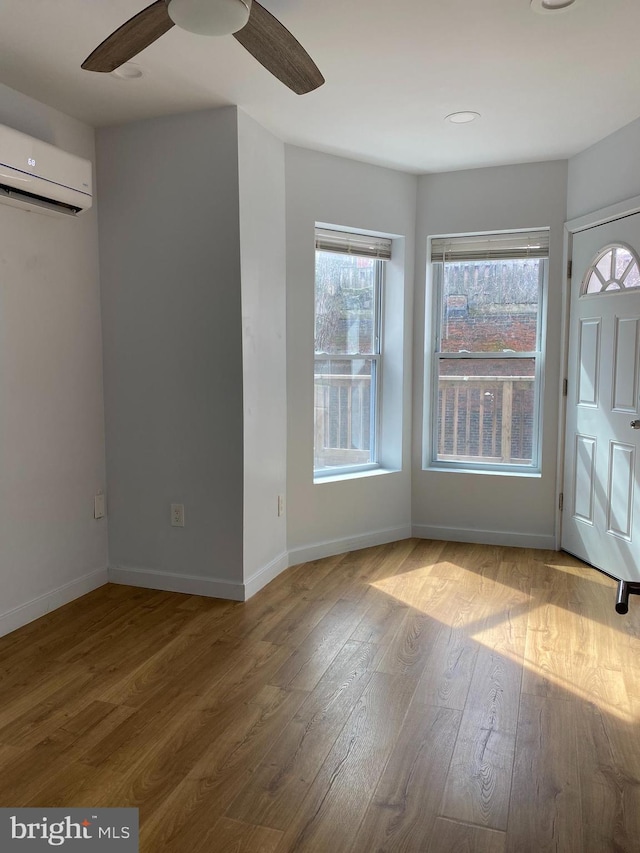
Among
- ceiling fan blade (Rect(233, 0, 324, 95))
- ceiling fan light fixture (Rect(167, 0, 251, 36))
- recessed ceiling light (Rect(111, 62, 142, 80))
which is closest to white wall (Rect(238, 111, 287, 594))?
recessed ceiling light (Rect(111, 62, 142, 80))

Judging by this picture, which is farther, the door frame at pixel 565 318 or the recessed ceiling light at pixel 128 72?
the door frame at pixel 565 318

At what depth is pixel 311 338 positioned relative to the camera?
12.9 feet

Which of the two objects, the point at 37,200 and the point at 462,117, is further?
the point at 462,117

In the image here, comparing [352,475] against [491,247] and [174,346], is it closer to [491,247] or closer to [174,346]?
[174,346]

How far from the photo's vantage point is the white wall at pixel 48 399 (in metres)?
2.95

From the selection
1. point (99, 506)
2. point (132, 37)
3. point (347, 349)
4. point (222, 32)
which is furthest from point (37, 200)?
point (347, 349)

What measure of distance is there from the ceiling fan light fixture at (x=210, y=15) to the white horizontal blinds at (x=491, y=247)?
276cm

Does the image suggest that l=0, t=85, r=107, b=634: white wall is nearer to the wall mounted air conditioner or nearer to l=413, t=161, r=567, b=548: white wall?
the wall mounted air conditioner

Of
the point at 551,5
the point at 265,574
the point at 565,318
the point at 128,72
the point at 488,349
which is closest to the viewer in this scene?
the point at 551,5

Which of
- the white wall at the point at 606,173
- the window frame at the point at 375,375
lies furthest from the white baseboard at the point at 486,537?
the white wall at the point at 606,173

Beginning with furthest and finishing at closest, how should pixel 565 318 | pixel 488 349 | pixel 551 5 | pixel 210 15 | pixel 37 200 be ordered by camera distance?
pixel 488 349 → pixel 565 318 → pixel 37 200 → pixel 551 5 → pixel 210 15

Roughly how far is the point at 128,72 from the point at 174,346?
4.19 feet

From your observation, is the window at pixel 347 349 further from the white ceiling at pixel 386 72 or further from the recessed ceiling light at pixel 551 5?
the recessed ceiling light at pixel 551 5

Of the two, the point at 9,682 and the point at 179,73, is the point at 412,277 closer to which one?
the point at 179,73
